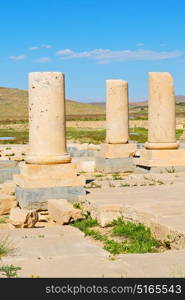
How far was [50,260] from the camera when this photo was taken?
6652 millimetres

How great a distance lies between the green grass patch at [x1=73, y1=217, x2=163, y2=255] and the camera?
764 cm

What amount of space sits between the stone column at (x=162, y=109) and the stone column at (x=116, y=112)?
2353 mm

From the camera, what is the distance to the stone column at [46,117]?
11625mm

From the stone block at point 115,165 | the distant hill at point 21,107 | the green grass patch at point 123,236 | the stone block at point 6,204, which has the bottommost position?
the green grass patch at point 123,236

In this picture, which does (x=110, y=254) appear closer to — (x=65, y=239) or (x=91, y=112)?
(x=65, y=239)

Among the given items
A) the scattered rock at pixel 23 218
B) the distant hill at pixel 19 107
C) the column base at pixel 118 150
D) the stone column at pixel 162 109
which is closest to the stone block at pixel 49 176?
the scattered rock at pixel 23 218

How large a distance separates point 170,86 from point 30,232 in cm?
840

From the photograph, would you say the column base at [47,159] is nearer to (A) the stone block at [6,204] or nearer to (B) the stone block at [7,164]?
(A) the stone block at [6,204]

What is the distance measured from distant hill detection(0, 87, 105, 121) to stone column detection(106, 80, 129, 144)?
91.8m

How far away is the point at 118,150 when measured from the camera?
59.9 ft

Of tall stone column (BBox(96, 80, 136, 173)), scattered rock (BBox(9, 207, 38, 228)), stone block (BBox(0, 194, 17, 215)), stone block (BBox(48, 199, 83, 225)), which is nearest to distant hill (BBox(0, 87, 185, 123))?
tall stone column (BBox(96, 80, 136, 173))

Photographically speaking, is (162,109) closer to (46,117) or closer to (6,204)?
(46,117)

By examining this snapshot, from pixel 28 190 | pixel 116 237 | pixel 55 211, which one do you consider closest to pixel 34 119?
pixel 28 190

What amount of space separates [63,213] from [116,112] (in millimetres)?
9036
